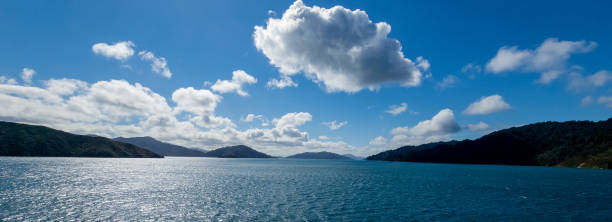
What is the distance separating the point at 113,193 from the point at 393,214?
221ft

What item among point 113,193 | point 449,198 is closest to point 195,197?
point 113,193

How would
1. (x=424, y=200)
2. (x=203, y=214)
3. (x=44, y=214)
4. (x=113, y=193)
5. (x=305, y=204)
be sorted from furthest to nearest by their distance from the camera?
(x=113, y=193) < (x=424, y=200) < (x=305, y=204) < (x=203, y=214) < (x=44, y=214)

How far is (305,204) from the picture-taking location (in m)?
55.1

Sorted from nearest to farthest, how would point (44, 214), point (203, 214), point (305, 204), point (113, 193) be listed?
point (44, 214) → point (203, 214) → point (305, 204) → point (113, 193)

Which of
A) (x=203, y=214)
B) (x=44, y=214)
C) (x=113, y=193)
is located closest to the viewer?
(x=44, y=214)

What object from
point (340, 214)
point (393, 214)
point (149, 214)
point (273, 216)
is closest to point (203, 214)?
point (149, 214)

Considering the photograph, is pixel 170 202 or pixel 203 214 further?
pixel 170 202

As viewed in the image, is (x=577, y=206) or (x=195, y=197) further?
(x=195, y=197)

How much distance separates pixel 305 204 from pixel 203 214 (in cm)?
1986

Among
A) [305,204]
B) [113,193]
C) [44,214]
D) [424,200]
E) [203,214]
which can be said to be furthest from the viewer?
[113,193]

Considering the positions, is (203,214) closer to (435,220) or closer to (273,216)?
(273,216)

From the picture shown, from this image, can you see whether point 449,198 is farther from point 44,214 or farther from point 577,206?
point 44,214

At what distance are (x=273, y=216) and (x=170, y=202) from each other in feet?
88.1

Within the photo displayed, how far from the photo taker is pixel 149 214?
45.9m
